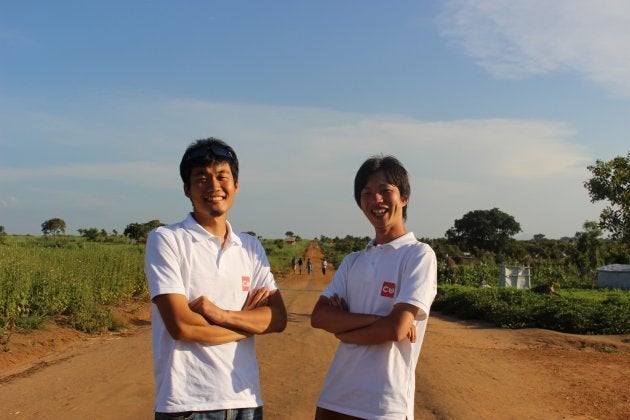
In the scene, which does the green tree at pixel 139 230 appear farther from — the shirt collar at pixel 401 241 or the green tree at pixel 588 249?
the shirt collar at pixel 401 241

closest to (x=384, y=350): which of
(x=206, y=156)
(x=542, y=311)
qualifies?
(x=206, y=156)

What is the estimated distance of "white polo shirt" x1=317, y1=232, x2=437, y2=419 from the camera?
2.66 metres

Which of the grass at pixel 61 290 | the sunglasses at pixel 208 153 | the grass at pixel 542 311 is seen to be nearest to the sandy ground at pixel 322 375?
the grass at pixel 61 290

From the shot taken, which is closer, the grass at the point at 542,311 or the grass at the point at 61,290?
the grass at the point at 61,290

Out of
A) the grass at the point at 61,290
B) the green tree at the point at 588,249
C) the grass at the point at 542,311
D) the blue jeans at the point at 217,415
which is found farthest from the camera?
the green tree at the point at 588,249

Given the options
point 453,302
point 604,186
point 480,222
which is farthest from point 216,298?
point 480,222

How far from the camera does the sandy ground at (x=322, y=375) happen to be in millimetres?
6344

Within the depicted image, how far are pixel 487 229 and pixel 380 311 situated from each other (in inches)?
2228

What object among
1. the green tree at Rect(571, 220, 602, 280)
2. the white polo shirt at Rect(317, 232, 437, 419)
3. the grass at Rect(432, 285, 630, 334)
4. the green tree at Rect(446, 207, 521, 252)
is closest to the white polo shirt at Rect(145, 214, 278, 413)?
the white polo shirt at Rect(317, 232, 437, 419)

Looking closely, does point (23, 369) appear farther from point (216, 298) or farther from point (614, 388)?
point (614, 388)

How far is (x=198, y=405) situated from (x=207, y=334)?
0.30 metres

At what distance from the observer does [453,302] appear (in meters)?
17.0

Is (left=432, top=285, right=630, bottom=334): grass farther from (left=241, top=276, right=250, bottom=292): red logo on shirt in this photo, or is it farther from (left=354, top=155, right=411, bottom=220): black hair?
(left=241, top=276, right=250, bottom=292): red logo on shirt

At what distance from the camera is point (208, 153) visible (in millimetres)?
2852
